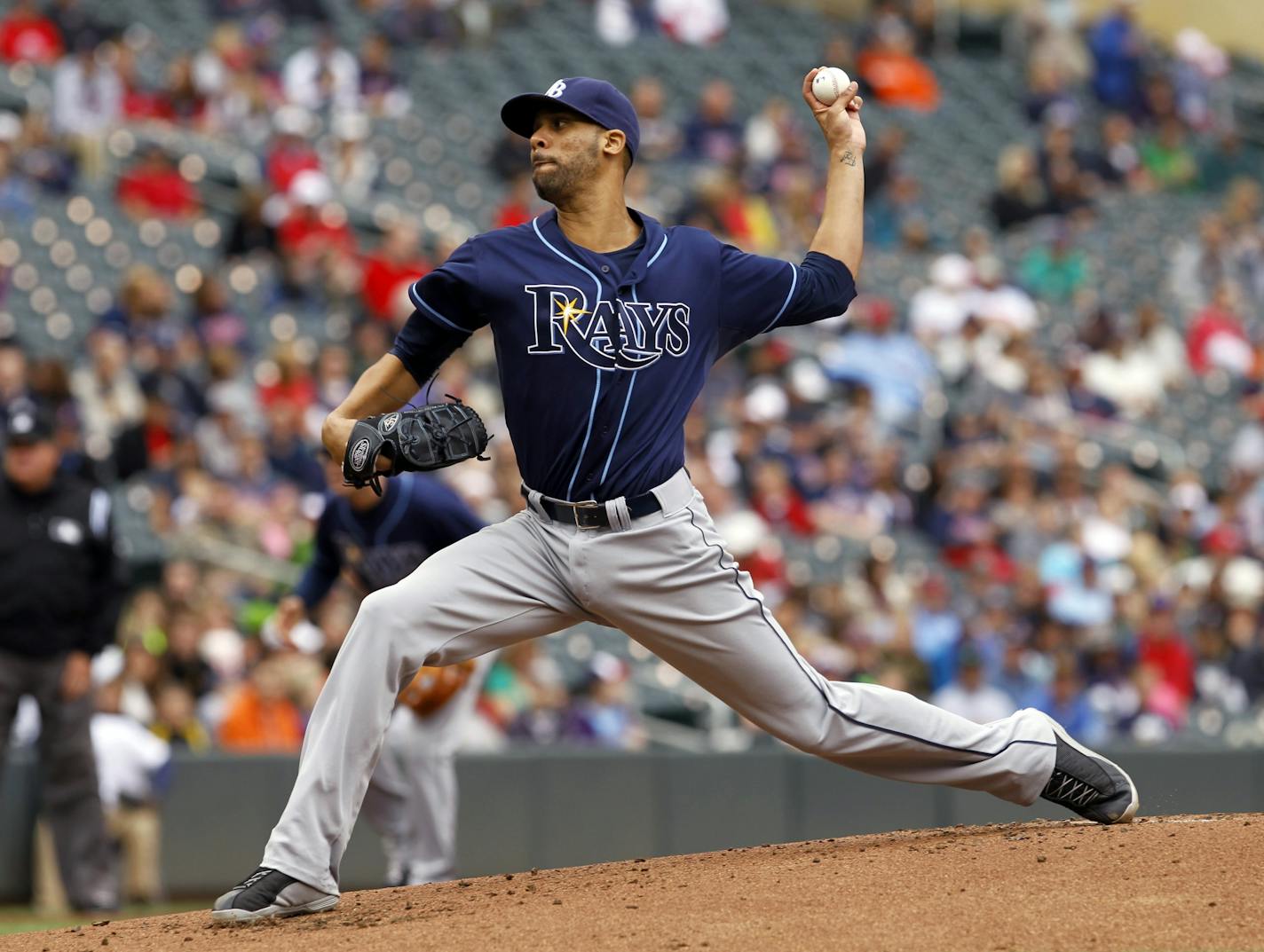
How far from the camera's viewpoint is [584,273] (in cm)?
456

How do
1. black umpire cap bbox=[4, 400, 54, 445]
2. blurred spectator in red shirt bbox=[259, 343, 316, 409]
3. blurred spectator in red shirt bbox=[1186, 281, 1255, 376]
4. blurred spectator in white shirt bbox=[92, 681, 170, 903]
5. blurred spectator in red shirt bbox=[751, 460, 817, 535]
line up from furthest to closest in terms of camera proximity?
blurred spectator in red shirt bbox=[1186, 281, 1255, 376]
blurred spectator in red shirt bbox=[751, 460, 817, 535]
blurred spectator in red shirt bbox=[259, 343, 316, 409]
blurred spectator in white shirt bbox=[92, 681, 170, 903]
black umpire cap bbox=[4, 400, 54, 445]

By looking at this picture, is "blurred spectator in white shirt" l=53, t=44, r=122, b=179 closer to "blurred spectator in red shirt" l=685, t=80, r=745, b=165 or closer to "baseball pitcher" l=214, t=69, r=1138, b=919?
"blurred spectator in red shirt" l=685, t=80, r=745, b=165

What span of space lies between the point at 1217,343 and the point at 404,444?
12.4 m

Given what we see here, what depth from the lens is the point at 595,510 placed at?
4.54 m

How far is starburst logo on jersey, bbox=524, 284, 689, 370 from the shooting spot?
14.7ft

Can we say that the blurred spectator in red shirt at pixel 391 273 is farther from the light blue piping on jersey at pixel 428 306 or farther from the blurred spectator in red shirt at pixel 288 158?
the light blue piping on jersey at pixel 428 306

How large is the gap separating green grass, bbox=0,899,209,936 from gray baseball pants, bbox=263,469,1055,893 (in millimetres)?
2569

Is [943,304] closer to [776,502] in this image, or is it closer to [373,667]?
[776,502]

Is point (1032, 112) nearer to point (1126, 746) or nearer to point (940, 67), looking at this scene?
point (940, 67)

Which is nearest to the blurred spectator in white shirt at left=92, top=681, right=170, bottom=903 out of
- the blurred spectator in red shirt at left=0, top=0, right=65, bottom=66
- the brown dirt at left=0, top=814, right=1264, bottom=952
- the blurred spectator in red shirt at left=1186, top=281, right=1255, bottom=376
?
the brown dirt at left=0, top=814, right=1264, bottom=952

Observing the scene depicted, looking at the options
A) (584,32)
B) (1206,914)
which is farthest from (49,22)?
(1206,914)

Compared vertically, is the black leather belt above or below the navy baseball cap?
below

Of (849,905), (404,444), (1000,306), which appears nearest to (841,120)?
(404,444)

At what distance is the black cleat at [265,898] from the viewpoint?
4.50 meters
